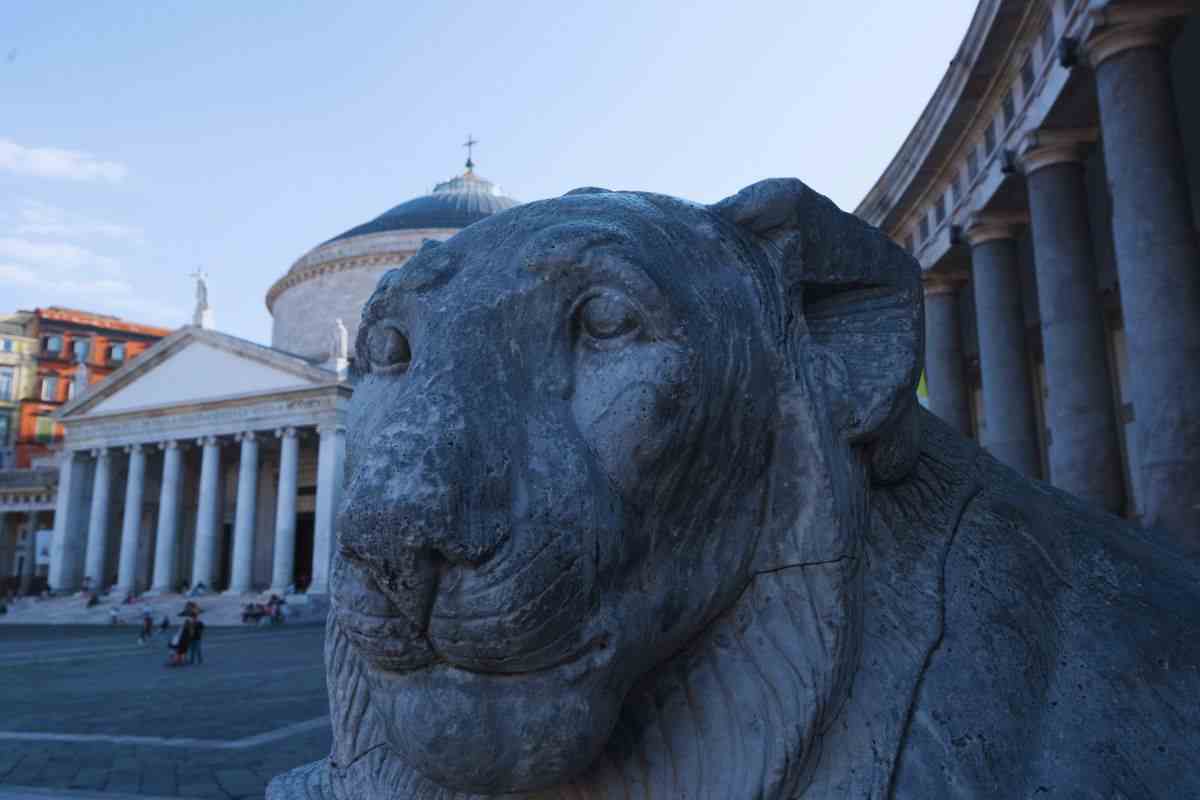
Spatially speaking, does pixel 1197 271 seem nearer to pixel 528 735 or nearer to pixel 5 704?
pixel 528 735

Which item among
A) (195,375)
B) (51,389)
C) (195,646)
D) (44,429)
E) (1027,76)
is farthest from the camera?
(44,429)

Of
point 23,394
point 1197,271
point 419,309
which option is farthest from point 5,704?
point 23,394

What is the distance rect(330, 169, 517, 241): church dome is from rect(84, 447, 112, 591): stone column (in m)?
15.4

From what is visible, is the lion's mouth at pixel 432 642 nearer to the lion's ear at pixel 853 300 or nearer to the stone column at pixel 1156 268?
the lion's ear at pixel 853 300

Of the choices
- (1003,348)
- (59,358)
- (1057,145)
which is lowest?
(1003,348)

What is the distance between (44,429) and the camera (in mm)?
55469

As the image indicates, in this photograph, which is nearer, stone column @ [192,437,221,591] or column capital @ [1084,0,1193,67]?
column capital @ [1084,0,1193,67]

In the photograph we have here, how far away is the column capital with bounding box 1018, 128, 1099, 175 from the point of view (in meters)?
10.8

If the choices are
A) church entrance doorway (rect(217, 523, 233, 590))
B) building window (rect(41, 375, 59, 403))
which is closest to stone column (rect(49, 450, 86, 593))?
church entrance doorway (rect(217, 523, 233, 590))

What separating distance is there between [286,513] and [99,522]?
10771mm

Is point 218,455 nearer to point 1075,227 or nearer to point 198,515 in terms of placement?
point 198,515

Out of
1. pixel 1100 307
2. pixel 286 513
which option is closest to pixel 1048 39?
pixel 1100 307

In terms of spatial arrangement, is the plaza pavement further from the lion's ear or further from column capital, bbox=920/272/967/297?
column capital, bbox=920/272/967/297

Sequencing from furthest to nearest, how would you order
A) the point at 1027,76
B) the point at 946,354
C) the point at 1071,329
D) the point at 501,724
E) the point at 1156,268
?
the point at 946,354
the point at 1027,76
the point at 1071,329
the point at 1156,268
the point at 501,724
